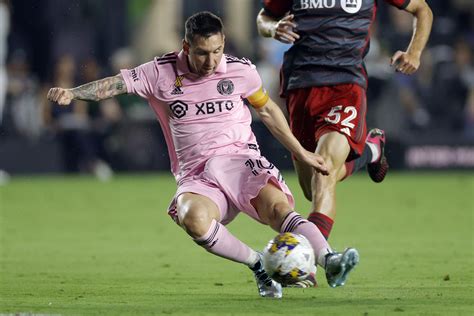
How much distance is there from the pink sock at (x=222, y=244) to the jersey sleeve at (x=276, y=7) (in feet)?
7.91

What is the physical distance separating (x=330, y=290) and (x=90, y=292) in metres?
1.55

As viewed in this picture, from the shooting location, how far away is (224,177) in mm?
8359

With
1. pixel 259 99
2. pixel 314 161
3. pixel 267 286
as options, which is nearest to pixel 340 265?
pixel 267 286

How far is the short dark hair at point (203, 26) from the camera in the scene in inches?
314

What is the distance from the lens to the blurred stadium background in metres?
20.2

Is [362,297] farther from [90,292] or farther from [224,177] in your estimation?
[90,292]

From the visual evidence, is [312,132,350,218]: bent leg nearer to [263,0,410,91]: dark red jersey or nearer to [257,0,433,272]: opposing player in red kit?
[257,0,433,272]: opposing player in red kit

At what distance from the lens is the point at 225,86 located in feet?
27.6

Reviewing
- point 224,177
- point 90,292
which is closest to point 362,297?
point 224,177

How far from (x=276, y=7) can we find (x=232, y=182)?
2047 millimetres

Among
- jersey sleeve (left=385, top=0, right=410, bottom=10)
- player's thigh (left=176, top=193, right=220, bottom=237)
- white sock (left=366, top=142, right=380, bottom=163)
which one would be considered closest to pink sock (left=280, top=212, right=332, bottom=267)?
player's thigh (left=176, top=193, right=220, bottom=237)

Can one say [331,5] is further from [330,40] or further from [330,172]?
[330,172]

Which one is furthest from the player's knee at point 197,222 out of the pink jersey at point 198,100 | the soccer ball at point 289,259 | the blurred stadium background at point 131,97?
the blurred stadium background at point 131,97

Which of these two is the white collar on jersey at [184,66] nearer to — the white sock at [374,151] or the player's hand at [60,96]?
the player's hand at [60,96]
